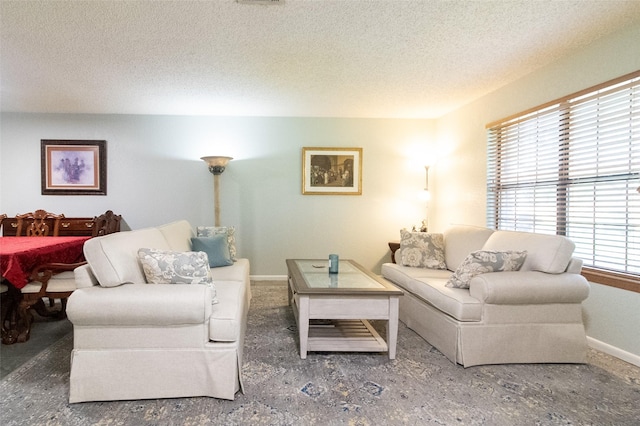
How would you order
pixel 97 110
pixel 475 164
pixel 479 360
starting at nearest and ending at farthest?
pixel 479 360 < pixel 475 164 < pixel 97 110

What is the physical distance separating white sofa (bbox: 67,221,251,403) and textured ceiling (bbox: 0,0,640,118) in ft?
5.59

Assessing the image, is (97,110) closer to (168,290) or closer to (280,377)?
(168,290)

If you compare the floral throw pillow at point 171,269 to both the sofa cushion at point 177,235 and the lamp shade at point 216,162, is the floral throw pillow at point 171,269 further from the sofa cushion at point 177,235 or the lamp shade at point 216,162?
the lamp shade at point 216,162

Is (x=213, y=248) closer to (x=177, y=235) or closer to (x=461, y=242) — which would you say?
(x=177, y=235)

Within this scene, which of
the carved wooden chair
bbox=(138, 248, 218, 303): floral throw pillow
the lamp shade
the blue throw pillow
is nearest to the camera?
bbox=(138, 248, 218, 303): floral throw pillow

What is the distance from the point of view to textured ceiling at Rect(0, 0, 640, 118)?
2344mm

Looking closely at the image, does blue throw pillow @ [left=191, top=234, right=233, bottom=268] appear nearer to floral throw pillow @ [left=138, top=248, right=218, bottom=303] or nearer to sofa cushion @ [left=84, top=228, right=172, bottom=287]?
sofa cushion @ [left=84, top=228, right=172, bottom=287]

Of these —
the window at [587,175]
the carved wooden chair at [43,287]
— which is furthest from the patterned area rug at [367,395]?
the window at [587,175]

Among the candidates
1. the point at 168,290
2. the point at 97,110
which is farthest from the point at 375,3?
the point at 97,110

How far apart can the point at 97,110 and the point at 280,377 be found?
4472 millimetres

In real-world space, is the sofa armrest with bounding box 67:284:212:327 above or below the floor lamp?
below

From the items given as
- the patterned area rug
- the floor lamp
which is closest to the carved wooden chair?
the patterned area rug

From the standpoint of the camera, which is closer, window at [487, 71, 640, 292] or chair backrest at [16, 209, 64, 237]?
window at [487, 71, 640, 292]

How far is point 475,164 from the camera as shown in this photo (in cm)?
432
